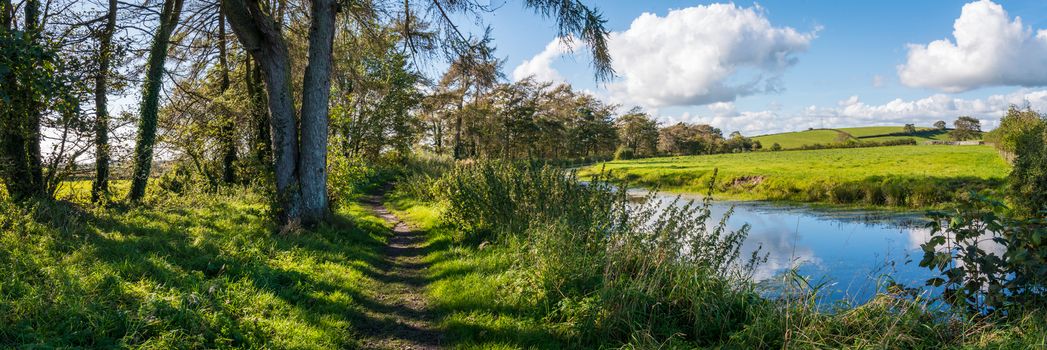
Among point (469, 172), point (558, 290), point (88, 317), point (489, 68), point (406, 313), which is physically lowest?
point (406, 313)

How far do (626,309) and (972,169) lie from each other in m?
29.5

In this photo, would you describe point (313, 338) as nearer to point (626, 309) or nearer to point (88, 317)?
point (88, 317)

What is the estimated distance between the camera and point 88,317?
145 inches

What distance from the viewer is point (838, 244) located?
1272cm

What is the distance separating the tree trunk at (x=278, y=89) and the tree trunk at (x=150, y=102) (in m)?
3.62

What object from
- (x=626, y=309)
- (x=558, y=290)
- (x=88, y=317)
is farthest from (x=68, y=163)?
(x=626, y=309)

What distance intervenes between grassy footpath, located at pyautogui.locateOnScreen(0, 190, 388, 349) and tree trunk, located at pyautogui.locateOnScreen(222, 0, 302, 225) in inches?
25.4

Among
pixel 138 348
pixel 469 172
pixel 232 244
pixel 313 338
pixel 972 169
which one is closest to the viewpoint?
pixel 138 348

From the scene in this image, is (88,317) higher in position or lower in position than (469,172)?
lower

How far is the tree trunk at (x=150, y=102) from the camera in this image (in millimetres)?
10656

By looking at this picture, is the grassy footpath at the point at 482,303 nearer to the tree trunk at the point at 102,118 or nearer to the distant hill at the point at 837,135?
the tree trunk at the point at 102,118

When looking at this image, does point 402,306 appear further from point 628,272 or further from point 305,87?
point 305,87

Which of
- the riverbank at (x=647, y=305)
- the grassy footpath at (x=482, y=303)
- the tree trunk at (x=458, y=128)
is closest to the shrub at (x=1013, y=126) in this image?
the riverbank at (x=647, y=305)

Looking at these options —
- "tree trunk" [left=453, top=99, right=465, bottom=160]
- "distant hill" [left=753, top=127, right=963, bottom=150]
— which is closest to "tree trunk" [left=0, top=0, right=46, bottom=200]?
"tree trunk" [left=453, top=99, right=465, bottom=160]
